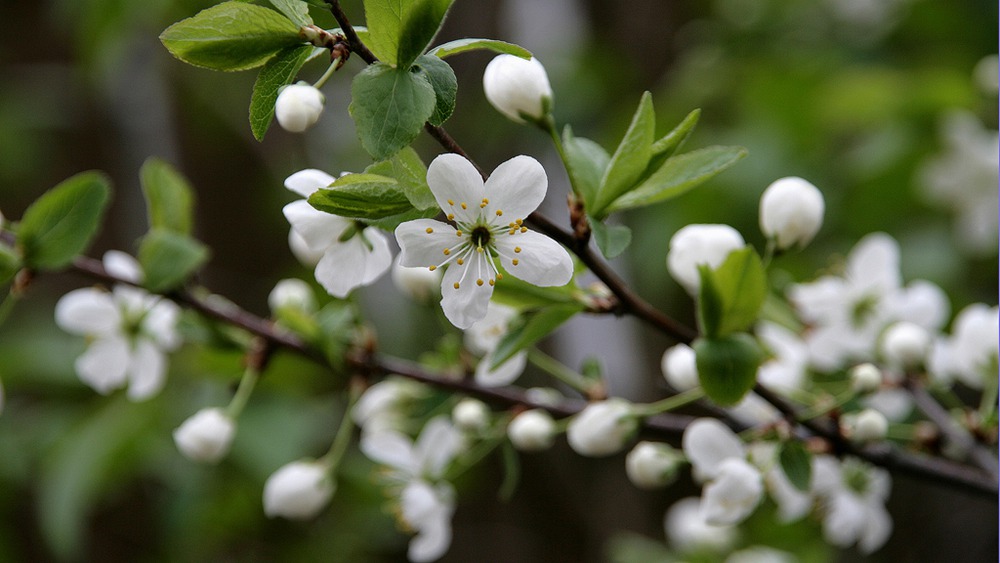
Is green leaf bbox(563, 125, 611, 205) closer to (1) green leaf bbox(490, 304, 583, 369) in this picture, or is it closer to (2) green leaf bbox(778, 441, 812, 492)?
(1) green leaf bbox(490, 304, 583, 369)

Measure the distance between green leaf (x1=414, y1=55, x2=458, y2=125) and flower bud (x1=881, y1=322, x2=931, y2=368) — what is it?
0.43 m

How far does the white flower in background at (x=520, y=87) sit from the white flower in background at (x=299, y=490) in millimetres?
322

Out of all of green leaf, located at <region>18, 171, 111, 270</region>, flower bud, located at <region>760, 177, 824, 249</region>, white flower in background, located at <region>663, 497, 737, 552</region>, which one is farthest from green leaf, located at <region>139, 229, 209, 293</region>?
white flower in background, located at <region>663, 497, 737, 552</region>

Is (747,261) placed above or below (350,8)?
above

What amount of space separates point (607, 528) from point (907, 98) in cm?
93

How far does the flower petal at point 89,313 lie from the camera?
0.72 m

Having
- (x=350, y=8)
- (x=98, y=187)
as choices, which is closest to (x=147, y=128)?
(x=350, y=8)

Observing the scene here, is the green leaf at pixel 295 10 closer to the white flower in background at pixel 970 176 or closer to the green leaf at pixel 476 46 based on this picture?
the green leaf at pixel 476 46

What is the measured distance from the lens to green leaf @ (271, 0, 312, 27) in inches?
16.8

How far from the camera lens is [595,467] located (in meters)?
1.79

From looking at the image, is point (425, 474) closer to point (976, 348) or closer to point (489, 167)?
point (976, 348)

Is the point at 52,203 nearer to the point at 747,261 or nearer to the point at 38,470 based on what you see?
the point at 747,261

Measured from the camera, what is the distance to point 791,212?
1.87 feet

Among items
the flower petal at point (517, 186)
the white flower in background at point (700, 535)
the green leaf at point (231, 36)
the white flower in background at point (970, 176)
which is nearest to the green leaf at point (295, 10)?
the green leaf at point (231, 36)
